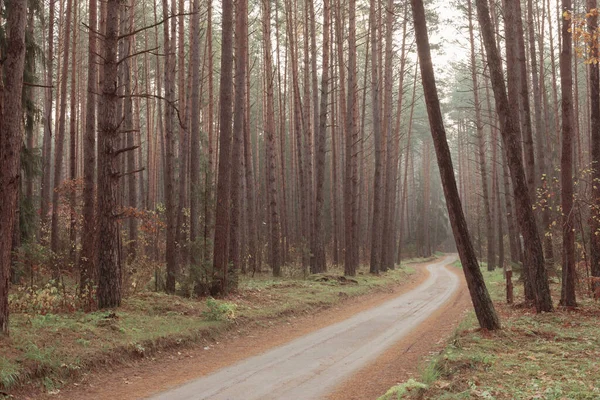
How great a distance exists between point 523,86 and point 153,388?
13.7 m

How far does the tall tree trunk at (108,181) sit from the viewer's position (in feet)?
33.8

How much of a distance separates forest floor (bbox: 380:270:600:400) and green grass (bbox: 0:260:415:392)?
4.24m

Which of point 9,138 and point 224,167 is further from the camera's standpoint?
point 224,167

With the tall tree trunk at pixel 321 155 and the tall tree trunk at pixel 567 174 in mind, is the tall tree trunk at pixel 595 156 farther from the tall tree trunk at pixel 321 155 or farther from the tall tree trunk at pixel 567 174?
the tall tree trunk at pixel 321 155

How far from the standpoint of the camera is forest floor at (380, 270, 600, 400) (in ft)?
18.3

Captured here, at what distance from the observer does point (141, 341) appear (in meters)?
8.56

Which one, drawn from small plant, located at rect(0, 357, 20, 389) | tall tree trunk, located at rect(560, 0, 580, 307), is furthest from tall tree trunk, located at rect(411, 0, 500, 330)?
small plant, located at rect(0, 357, 20, 389)

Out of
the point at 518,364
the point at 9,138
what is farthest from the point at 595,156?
the point at 9,138

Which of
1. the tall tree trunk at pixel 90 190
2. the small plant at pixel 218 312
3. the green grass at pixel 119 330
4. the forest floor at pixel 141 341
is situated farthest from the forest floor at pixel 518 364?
the tall tree trunk at pixel 90 190

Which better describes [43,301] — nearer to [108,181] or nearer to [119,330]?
[119,330]

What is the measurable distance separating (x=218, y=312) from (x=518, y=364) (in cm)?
617

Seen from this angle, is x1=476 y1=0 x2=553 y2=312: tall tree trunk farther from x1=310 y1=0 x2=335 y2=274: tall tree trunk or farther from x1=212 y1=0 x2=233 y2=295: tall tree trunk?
x1=310 y1=0 x2=335 y2=274: tall tree trunk

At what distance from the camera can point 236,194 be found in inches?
614

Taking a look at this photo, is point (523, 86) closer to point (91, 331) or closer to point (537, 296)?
point (537, 296)
